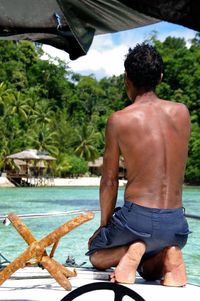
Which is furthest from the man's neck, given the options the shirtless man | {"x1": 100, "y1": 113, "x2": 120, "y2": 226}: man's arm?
{"x1": 100, "y1": 113, "x2": 120, "y2": 226}: man's arm

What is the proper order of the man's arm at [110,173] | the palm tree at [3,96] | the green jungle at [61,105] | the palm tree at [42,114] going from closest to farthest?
1. the man's arm at [110,173]
2. the palm tree at [3,96]
3. the green jungle at [61,105]
4. the palm tree at [42,114]

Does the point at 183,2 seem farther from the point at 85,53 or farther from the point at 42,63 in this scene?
the point at 42,63

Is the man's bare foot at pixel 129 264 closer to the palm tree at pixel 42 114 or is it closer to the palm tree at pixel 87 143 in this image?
the palm tree at pixel 42 114

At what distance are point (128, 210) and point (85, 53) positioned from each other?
734 millimetres

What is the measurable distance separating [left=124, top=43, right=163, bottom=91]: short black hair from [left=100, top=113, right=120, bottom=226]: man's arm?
20 cm

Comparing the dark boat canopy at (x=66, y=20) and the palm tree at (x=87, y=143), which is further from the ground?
the dark boat canopy at (x=66, y=20)

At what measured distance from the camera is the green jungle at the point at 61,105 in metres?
47.9

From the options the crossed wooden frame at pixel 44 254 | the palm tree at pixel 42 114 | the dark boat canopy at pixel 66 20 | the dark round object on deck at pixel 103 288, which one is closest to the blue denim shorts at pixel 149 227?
the crossed wooden frame at pixel 44 254

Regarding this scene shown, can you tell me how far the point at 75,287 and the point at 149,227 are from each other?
41 cm

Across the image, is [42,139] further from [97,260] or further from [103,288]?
[103,288]

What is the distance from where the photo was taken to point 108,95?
229 ft

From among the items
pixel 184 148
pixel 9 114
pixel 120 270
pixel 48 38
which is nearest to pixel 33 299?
pixel 120 270

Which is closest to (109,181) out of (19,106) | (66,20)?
(66,20)

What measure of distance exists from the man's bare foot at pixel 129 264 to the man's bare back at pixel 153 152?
180 millimetres
